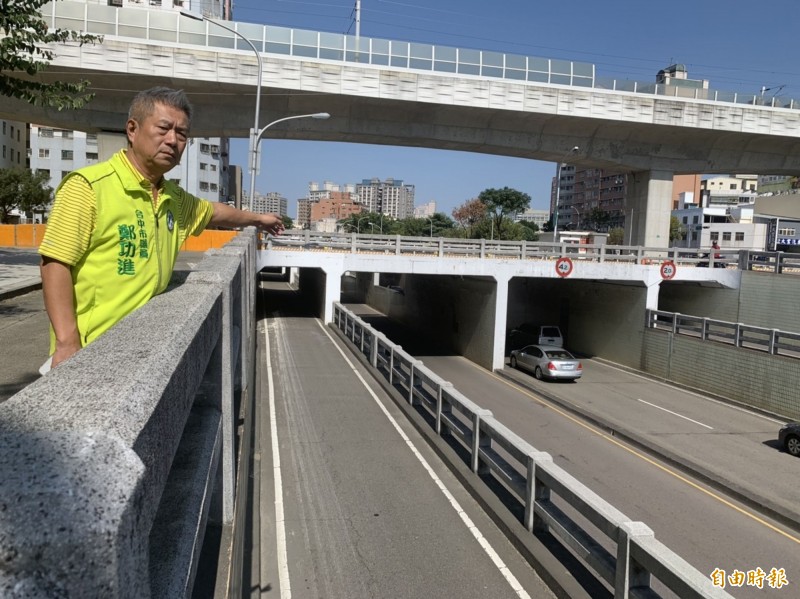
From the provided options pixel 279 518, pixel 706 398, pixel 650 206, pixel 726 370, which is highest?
pixel 650 206

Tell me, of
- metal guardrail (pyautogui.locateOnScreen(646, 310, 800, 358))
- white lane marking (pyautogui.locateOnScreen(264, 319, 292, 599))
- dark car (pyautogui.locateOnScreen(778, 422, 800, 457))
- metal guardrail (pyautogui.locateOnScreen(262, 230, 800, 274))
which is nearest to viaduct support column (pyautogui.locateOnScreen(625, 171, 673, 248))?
metal guardrail (pyautogui.locateOnScreen(262, 230, 800, 274))

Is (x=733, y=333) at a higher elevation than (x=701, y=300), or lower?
lower

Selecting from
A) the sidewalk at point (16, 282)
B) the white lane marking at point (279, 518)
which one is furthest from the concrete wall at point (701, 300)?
the sidewalk at point (16, 282)

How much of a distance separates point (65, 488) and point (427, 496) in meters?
6.16

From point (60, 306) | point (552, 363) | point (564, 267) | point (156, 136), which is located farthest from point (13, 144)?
point (60, 306)

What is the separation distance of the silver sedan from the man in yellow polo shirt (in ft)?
77.3

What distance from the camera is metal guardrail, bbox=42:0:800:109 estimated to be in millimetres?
25641

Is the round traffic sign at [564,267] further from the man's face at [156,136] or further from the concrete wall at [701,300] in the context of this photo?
the man's face at [156,136]

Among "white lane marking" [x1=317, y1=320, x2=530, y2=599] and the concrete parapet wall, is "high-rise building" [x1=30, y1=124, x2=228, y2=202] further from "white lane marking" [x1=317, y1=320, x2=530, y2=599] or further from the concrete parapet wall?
the concrete parapet wall

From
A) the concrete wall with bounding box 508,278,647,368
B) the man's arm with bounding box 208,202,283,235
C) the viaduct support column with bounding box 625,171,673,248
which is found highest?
the viaduct support column with bounding box 625,171,673,248

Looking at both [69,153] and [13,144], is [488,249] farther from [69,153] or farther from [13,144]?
[69,153]

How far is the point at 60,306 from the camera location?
6.64 feet

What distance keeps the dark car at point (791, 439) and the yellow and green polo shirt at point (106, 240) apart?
18296 mm

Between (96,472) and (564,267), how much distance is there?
28835 mm
